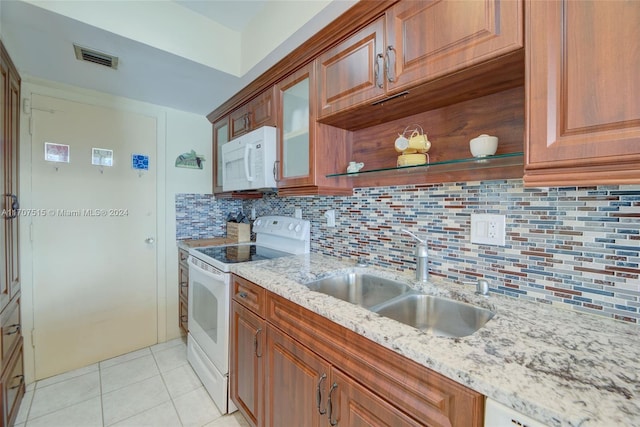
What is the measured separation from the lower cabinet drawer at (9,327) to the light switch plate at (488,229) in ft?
7.90

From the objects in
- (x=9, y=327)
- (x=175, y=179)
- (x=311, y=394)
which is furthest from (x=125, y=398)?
(x=175, y=179)

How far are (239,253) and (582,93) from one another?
6.32 feet

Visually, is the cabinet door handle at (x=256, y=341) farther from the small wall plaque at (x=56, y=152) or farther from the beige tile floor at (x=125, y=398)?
the small wall plaque at (x=56, y=152)

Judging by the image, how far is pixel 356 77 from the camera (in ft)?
4.11

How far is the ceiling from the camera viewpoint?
1.32 metres

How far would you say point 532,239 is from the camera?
99 cm

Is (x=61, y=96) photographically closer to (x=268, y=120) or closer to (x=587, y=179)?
(x=268, y=120)

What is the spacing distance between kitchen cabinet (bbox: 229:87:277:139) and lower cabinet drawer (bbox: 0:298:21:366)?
5.86ft

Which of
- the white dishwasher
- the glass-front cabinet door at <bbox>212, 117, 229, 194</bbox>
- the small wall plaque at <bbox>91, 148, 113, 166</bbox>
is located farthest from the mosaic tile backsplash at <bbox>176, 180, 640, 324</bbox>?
the small wall plaque at <bbox>91, 148, 113, 166</bbox>

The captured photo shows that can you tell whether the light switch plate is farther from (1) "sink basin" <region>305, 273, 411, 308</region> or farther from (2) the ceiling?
(2) the ceiling

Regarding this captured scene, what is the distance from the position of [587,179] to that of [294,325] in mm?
1049


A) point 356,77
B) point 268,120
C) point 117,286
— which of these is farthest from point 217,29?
point 117,286

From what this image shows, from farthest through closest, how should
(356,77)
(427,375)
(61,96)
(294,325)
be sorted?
(61,96) < (356,77) < (294,325) < (427,375)

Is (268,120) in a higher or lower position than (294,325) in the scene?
higher
